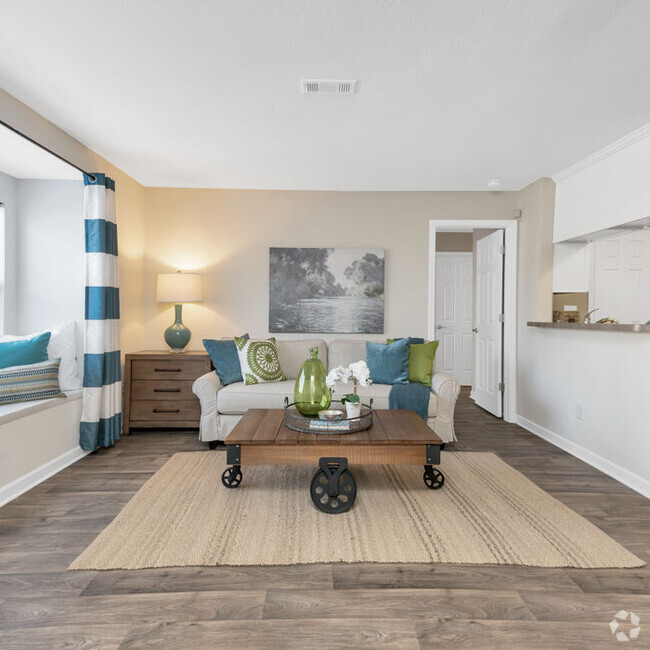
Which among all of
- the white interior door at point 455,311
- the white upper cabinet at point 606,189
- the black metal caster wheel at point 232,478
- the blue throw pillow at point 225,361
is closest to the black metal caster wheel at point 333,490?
the black metal caster wheel at point 232,478

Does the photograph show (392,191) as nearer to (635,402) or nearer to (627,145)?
(627,145)

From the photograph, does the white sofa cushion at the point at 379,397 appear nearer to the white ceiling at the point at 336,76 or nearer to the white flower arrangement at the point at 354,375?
the white flower arrangement at the point at 354,375

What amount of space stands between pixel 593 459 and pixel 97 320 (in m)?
3.90

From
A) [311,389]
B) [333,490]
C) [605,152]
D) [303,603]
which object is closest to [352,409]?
[311,389]

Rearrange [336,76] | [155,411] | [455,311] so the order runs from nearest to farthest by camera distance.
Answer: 1. [336,76]
2. [155,411]
3. [455,311]

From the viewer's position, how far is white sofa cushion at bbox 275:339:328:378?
4168 mm

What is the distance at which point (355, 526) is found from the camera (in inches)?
88.2

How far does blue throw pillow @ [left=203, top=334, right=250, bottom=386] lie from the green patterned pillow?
5cm

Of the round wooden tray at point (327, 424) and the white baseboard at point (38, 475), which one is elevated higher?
the round wooden tray at point (327, 424)

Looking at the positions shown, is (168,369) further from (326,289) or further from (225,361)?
(326,289)

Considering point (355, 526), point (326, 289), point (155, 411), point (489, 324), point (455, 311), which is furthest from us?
point (455, 311)

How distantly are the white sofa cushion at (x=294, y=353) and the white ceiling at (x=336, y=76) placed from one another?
167cm

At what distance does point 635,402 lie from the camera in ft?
9.40

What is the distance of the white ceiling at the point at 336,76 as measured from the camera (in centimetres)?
190
